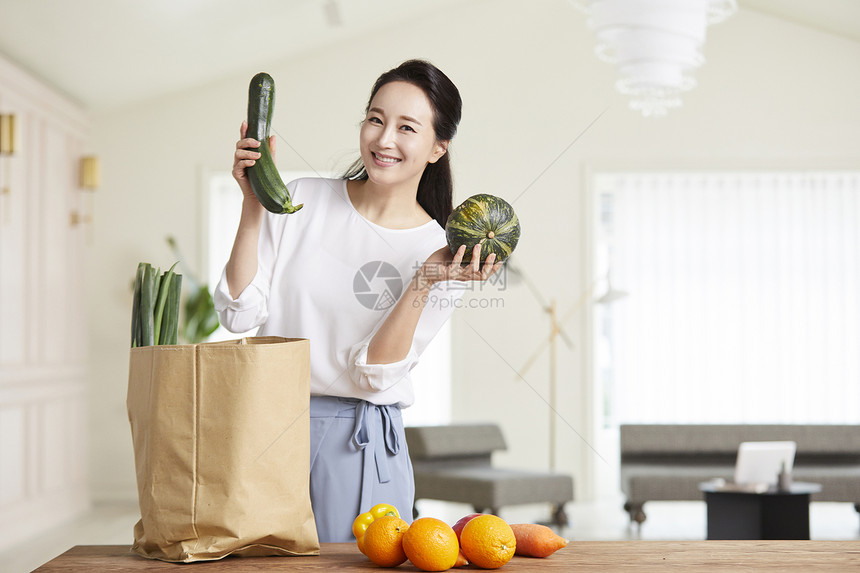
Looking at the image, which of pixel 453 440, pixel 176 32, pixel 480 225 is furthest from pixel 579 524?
pixel 480 225

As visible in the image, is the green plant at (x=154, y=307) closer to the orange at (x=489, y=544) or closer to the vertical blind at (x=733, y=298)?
the orange at (x=489, y=544)

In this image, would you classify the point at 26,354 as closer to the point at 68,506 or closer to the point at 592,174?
the point at 68,506

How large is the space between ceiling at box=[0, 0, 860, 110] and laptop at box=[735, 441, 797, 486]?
8.01 feet

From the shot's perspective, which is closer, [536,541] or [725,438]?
[536,541]

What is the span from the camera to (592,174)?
6727 millimetres

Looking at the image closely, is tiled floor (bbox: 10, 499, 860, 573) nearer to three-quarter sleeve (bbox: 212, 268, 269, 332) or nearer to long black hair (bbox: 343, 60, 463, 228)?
three-quarter sleeve (bbox: 212, 268, 269, 332)

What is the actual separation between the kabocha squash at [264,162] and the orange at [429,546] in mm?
490

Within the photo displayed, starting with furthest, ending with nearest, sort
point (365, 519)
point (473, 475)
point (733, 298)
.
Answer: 1. point (733, 298)
2. point (473, 475)
3. point (365, 519)

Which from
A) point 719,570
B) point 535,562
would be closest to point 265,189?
point 535,562

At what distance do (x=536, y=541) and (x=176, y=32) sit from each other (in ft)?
16.6

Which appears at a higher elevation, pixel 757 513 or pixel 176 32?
pixel 176 32

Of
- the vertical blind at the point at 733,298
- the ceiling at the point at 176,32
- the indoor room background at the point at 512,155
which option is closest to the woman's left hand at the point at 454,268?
the ceiling at the point at 176,32

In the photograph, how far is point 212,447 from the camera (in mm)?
1090

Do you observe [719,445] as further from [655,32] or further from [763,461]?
[655,32]
